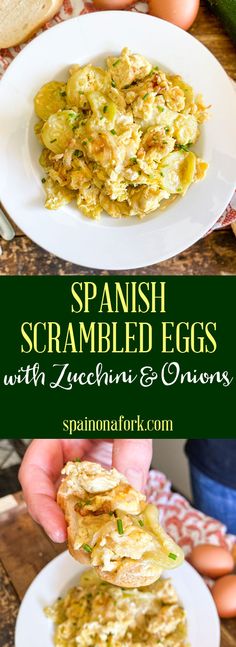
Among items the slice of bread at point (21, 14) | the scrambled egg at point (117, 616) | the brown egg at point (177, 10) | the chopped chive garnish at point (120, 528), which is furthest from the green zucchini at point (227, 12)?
the scrambled egg at point (117, 616)

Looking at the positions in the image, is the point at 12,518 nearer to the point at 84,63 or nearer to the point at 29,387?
the point at 29,387

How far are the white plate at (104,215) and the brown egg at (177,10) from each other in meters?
0.06

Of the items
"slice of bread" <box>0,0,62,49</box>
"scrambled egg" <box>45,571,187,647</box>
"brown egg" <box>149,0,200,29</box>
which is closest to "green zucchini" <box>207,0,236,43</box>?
"brown egg" <box>149,0,200,29</box>

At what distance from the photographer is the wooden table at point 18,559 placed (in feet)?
4.78

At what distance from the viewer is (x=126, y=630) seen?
1355mm

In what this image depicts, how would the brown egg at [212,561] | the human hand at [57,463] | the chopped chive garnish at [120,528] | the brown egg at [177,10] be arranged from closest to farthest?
the chopped chive garnish at [120,528] → the human hand at [57,463] → the brown egg at [177,10] → the brown egg at [212,561]

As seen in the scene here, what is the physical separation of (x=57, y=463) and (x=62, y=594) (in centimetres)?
25

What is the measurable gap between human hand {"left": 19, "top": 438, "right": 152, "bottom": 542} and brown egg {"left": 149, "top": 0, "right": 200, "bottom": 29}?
2.66ft

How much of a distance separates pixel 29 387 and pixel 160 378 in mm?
245

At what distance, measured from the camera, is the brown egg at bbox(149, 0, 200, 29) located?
137 cm

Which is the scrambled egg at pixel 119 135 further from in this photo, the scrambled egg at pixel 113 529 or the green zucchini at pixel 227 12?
the scrambled egg at pixel 113 529

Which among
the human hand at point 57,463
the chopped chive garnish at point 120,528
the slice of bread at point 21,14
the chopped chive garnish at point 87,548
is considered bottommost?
the human hand at point 57,463

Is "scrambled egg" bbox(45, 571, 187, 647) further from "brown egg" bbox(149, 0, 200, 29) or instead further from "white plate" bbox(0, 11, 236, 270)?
"brown egg" bbox(149, 0, 200, 29)

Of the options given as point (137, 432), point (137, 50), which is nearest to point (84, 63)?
point (137, 50)
